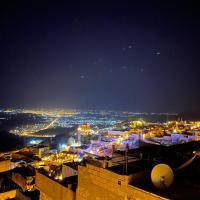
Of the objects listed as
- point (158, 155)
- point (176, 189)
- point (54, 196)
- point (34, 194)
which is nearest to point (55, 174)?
point (34, 194)

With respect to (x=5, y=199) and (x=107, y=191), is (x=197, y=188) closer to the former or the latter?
(x=107, y=191)

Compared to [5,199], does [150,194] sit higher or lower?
higher

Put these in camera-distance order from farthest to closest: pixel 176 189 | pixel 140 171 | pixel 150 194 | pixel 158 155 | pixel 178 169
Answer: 1. pixel 158 155
2. pixel 178 169
3. pixel 140 171
4. pixel 176 189
5. pixel 150 194

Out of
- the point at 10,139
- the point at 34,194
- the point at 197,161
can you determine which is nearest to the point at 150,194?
the point at 197,161

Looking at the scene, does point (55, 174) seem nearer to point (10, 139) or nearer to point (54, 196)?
point (54, 196)

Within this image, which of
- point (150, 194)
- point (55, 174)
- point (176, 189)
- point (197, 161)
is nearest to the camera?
point (150, 194)

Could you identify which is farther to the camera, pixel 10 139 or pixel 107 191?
pixel 10 139

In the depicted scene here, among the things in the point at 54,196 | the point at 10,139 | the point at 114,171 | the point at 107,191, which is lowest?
the point at 10,139
